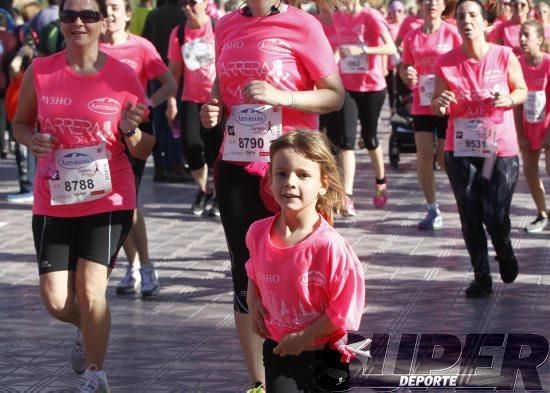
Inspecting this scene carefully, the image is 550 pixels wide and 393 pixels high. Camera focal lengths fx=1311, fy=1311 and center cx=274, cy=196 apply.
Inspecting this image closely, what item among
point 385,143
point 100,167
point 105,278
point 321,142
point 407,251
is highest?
point 321,142

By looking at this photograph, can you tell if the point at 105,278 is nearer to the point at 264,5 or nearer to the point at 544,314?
the point at 264,5

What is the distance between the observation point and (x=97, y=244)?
576 cm

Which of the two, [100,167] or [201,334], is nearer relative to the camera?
[100,167]

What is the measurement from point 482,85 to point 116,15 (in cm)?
233

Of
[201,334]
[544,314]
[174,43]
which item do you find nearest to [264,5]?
[201,334]

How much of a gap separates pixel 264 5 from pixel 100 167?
3.42 feet

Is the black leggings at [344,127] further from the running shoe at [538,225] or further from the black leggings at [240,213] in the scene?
the black leggings at [240,213]

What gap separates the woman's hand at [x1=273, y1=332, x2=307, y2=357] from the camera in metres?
4.36

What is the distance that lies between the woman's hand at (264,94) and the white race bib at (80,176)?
868 millimetres

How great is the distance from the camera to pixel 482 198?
7727 mm

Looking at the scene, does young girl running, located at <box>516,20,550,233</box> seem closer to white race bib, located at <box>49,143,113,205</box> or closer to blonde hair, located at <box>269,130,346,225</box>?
white race bib, located at <box>49,143,113,205</box>

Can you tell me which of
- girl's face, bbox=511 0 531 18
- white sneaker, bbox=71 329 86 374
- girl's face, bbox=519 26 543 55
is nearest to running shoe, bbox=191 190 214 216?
girl's face, bbox=519 26 543 55

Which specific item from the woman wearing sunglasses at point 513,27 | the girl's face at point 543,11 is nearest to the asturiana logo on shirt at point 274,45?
the woman wearing sunglasses at point 513,27

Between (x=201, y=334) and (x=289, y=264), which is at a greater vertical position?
(x=289, y=264)
